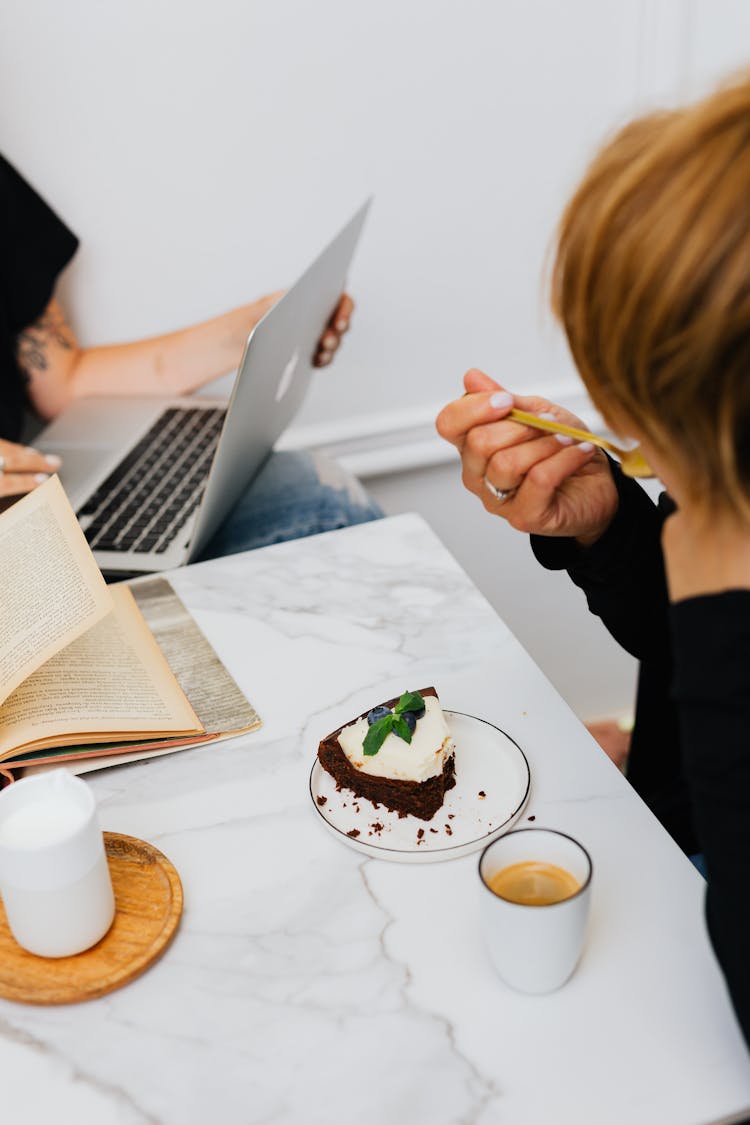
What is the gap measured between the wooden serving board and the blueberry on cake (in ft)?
0.44

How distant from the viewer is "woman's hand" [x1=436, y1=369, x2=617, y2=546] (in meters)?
0.80

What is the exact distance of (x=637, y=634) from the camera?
92cm

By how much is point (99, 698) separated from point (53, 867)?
0.23 meters

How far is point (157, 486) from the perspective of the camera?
133cm

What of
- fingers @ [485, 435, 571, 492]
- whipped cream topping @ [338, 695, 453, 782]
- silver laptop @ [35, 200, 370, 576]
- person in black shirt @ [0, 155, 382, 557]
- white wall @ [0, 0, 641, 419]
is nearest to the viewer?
whipped cream topping @ [338, 695, 453, 782]

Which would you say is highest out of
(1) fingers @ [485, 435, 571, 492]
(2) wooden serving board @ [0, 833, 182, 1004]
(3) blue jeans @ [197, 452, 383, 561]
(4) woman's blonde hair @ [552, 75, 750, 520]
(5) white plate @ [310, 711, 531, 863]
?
(4) woman's blonde hair @ [552, 75, 750, 520]

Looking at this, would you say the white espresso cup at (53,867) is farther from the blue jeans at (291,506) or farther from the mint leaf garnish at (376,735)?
the blue jeans at (291,506)

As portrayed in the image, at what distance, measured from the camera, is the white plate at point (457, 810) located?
69 centimetres

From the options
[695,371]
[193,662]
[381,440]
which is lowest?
[381,440]

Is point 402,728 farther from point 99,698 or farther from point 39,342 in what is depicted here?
point 39,342

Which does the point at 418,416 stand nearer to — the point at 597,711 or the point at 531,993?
the point at 597,711

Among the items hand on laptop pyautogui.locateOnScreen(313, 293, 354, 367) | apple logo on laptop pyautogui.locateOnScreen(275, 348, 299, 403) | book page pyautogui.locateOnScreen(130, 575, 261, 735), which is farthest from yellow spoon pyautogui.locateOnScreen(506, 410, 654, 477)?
hand on laptop pyautogui.locateOnScreen(313, 293, 354, 367)

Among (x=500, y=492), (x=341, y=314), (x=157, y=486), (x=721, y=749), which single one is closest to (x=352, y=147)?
(x=341, y=314)

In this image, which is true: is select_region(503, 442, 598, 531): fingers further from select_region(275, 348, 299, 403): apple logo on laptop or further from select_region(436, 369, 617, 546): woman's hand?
select_region(275, 348, 299, 403): apple logo on laptop
